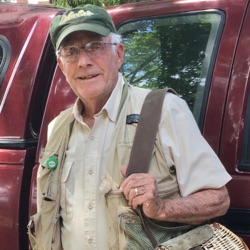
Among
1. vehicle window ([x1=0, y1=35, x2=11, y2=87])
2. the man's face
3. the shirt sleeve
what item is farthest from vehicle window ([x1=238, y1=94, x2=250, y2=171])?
vehicle window ([x1=0, y1=35, x2=11, y2=87])

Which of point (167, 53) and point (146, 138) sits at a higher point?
point (167, 53)

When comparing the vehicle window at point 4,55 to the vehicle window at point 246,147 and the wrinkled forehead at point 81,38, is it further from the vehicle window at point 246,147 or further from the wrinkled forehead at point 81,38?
the vehicle window at point 246,147

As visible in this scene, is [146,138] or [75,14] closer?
[146,138]

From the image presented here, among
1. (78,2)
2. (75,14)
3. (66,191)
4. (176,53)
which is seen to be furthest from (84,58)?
(78,2)

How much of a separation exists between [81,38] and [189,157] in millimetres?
636

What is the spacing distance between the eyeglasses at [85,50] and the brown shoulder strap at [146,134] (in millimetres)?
286

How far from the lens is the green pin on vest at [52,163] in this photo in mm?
2047

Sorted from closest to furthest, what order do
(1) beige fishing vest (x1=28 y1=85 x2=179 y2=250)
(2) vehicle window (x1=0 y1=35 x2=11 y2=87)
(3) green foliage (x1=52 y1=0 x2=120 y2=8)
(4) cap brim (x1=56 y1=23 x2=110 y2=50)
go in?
(1) beige fishing vest (x1=28 y1=85 x2=179 y2=250) → (4) cap brim (x1=56 y1=23 x2=110 y2=50) → (2) vehicle window (x1=0 y1=35 x2=11 y2=87) → (3) green foliage (x1=52 y1=0 x2=120 y2=8)

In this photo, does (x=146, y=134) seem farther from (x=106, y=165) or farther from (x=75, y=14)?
(x=75, y=14)

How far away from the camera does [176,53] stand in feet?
8.16

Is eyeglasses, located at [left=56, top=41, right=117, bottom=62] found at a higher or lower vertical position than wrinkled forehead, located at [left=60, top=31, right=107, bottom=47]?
lower

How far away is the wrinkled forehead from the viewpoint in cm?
200

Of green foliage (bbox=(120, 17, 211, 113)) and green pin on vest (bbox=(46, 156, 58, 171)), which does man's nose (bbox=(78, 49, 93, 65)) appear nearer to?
green pin on vest (bbox=(46, 156, 58, 171))

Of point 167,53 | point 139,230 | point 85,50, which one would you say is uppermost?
point 85,50
